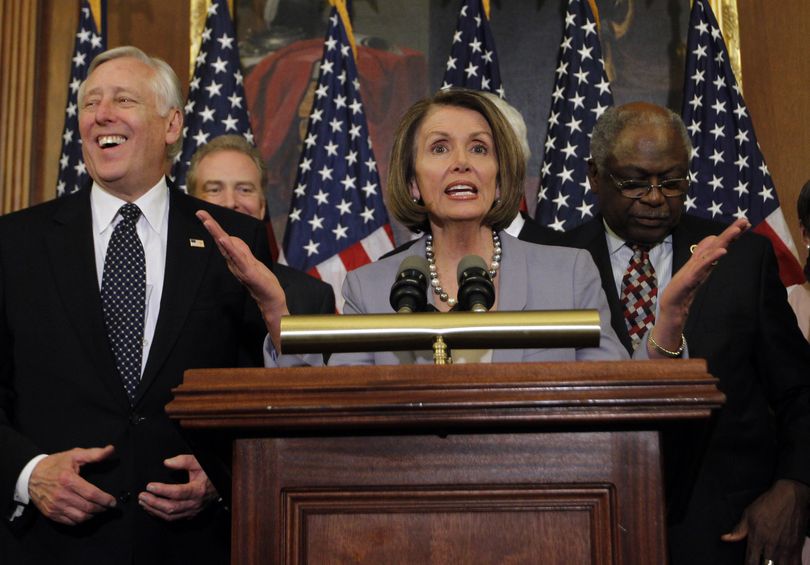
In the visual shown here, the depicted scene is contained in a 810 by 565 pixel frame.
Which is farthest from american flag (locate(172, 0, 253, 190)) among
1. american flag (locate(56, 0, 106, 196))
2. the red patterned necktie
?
the red patterned necktie

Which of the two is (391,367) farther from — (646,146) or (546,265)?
(646,146)

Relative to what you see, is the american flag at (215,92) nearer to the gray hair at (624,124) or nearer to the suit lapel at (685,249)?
the gray hair at (624,124)

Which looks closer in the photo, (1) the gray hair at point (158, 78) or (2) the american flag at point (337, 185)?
(1) the gray hair at point (158, 78)

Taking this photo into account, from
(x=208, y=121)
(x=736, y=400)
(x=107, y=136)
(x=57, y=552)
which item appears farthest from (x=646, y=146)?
(x=208, y=121)

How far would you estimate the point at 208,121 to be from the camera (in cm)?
503

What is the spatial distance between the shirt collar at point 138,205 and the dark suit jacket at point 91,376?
0.18 ft

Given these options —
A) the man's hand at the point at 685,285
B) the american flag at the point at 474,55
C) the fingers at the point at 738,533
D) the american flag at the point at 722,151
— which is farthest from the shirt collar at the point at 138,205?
the american flag at the point at 722,151

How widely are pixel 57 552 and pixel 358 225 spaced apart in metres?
2.71

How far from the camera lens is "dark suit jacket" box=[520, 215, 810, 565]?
2.88m

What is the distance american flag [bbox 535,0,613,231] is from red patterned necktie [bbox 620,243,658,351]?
60.3 inches

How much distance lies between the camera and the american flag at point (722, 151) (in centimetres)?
470

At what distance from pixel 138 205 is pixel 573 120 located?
2.55 metres

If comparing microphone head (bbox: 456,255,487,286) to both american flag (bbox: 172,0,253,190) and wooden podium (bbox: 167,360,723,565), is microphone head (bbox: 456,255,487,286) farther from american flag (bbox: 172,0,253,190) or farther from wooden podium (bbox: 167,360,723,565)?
american flag (bbox: 172,0,253,190)

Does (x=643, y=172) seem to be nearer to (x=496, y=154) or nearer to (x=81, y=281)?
(x=496, y=154)
